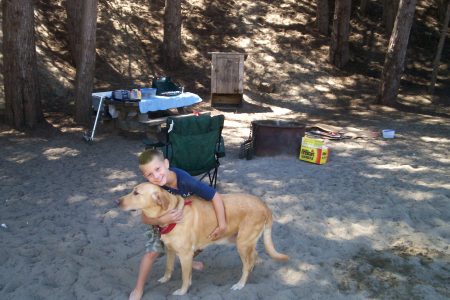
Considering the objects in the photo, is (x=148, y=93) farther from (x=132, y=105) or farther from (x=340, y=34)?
(x=340, y=34)

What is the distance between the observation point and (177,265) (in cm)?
387

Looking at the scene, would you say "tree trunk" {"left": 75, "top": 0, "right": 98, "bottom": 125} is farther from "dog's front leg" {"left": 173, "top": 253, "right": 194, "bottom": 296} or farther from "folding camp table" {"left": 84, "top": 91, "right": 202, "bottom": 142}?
"dog's front leg" {"left": 173, "top": 253, "right": 194, "bottom": 296}

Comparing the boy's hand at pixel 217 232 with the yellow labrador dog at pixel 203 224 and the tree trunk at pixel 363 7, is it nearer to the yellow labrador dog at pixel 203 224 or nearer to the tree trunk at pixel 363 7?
the yellow labrador dog at pixel 203 224

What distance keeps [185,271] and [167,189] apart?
2.12 ft

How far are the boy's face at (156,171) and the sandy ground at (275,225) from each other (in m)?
1.00

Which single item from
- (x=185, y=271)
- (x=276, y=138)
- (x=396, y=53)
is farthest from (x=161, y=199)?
(x=396, y=53)

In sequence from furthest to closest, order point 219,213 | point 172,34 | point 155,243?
point 172,34
point 155,243
point 219,213

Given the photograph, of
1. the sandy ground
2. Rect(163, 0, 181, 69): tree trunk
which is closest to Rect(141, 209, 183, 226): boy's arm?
the sandy ground

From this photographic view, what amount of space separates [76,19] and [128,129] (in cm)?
413

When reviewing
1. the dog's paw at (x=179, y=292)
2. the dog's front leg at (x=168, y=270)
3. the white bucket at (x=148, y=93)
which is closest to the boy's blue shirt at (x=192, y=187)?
the dog's front leg at (x=168, y=270)

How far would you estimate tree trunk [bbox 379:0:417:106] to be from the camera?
11.0 metres

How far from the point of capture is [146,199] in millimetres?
2855

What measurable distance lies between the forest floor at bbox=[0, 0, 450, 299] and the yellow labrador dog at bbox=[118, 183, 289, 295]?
307mm

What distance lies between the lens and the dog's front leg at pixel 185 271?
316cm
